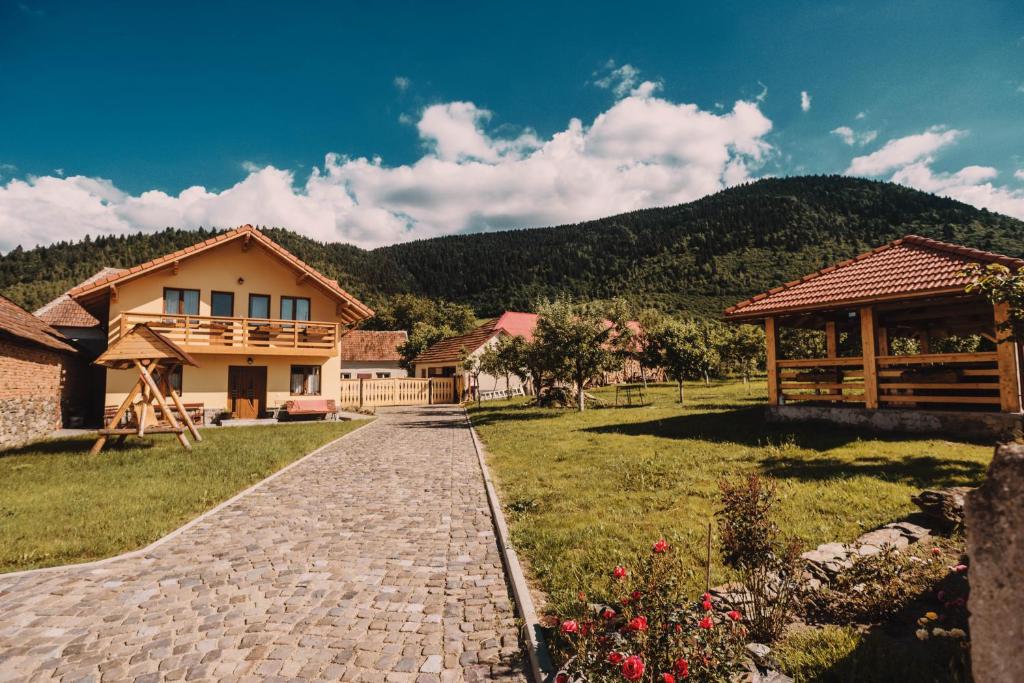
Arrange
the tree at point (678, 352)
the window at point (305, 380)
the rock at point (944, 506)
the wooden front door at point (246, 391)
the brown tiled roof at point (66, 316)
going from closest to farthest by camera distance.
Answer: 1. the rock at point (944, 506)
2. the wooden front door at point (246, 391)
3. the window at point (305, 380)
4. the tree at point (678, 352)
5. the brown tiled roof at point (66, 316)

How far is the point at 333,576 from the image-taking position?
505cm

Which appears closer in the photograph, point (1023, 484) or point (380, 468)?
point (1023, 484)

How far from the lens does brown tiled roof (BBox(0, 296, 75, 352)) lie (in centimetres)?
1530

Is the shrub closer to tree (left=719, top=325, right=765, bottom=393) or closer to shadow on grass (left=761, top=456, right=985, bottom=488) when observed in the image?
shadow on grass (left=761, top=456, right=985, bottom=488)

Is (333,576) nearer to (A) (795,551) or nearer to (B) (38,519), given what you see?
(A) (795,551)

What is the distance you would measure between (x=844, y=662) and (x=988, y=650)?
5.88 feet

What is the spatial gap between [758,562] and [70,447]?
57.0 feet

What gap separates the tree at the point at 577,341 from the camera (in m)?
20.6

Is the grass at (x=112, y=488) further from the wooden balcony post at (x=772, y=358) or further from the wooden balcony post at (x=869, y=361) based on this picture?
the wooden balcony post at (x=869, y=361)

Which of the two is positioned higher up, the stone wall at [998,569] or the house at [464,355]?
the house at [464,355]

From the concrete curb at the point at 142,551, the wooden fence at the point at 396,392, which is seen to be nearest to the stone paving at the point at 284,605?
the concrete curb at the point at 142,551

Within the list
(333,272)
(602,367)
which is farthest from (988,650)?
(333,272)

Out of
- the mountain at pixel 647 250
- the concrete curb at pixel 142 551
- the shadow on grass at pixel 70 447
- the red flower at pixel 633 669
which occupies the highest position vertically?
the mountain at pixel 647 250

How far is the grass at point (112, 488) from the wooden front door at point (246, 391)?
6.78m
